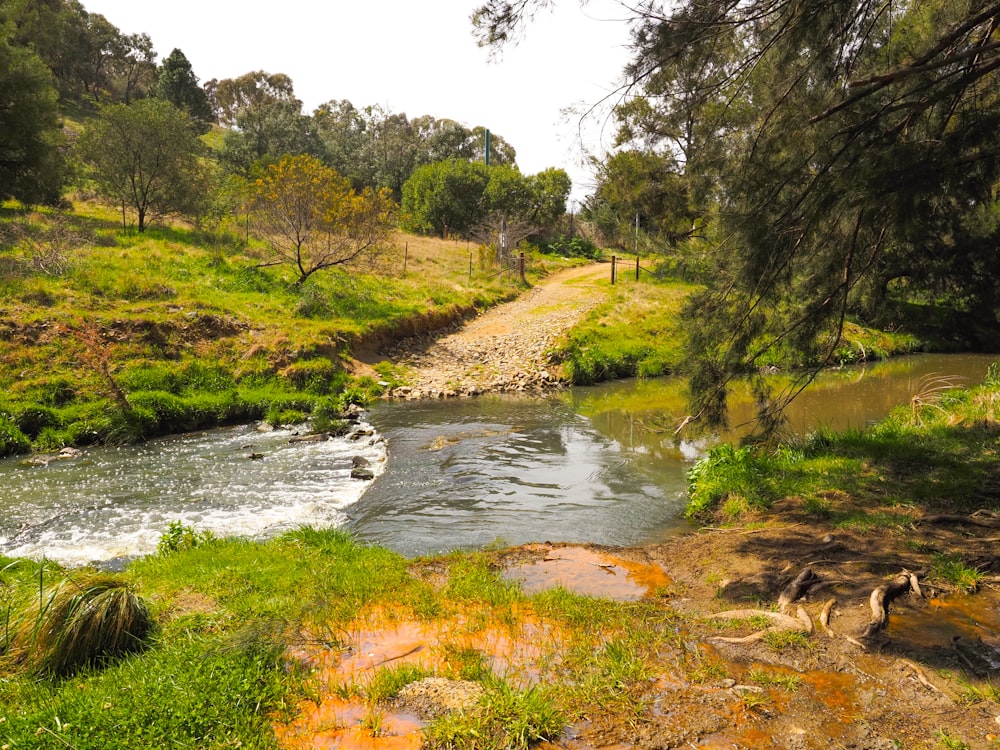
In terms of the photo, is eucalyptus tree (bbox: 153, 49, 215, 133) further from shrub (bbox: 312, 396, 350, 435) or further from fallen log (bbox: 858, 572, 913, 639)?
fallen log (bbox: 858, 572, 913, 639)

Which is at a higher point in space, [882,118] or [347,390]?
[882,118]

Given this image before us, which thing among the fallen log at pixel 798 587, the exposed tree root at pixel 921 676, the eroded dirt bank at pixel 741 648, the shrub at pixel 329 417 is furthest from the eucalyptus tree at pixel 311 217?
the exposed tree root at pixel 921 676

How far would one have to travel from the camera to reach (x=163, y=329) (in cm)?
1631

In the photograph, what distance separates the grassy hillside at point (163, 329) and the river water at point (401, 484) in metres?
1.18

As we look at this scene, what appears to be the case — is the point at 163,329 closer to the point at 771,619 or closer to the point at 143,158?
the point at 143,158

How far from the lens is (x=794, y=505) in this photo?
25.7ft

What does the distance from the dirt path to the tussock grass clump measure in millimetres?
13200

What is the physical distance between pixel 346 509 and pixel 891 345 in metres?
22.4

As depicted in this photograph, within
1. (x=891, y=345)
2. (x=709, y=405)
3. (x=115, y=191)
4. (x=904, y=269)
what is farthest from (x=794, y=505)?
(x=115, y=191)

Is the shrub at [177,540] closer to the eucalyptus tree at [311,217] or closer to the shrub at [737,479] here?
the shrub at [737,479]

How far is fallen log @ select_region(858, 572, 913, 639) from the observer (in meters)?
4.66

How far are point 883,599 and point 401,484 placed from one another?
733 cm

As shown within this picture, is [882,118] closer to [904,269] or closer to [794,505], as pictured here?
[904,269]

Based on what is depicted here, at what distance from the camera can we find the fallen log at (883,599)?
466 cm
